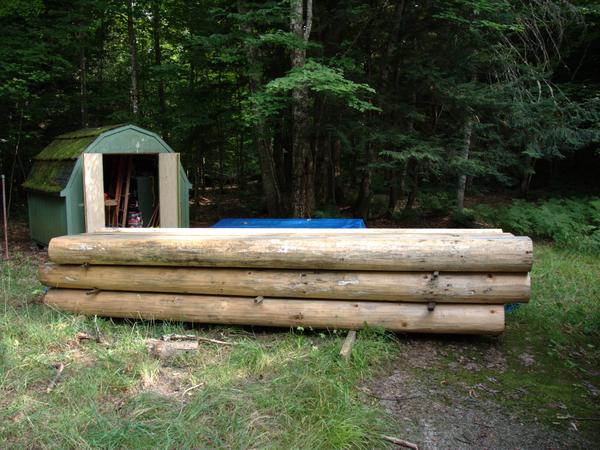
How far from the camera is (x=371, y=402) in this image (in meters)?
3.63

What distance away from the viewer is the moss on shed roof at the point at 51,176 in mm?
8711

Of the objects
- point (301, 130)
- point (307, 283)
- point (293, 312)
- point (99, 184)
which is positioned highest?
point (301, 130)

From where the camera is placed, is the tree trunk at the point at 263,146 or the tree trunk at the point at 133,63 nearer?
the tree trunk at the point at 263,146

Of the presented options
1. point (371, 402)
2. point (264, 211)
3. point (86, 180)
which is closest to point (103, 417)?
point (371, 402)

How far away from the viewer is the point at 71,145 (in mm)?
9531

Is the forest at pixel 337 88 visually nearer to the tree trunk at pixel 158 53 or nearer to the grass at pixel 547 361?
the tree trunk at pixel 158 53

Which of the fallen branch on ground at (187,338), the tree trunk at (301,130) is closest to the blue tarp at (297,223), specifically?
the tree trunk at (301,130)

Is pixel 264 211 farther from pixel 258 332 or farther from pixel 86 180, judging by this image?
pixel 258 332

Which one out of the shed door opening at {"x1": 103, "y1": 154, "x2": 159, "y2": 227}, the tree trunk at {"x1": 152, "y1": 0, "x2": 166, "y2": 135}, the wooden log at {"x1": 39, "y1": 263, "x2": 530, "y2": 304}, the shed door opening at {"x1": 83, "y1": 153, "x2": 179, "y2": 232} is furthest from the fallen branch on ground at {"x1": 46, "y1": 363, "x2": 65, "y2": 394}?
the tree trunk at {"x1": 152, "y1": 0, "x2": 166, "y2": 135}

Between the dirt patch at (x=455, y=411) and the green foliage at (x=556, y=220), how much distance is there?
7.03m

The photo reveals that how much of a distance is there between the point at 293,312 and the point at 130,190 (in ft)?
25.3

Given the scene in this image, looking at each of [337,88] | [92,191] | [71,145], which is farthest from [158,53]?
[337,88]

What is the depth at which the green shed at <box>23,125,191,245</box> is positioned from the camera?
8.70m

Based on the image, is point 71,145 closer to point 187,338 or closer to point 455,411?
point 187,338
